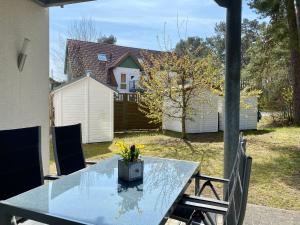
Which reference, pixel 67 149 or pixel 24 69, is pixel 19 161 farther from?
pixel 24 69

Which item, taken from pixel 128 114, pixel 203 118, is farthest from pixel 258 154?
pixel 128 114

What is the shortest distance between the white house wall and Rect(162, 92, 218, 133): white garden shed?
1.97 metres

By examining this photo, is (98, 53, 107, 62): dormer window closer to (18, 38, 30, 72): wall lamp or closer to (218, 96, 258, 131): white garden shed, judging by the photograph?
(218, 96, 258, 131): white garden shed

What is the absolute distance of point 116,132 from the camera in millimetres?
11133

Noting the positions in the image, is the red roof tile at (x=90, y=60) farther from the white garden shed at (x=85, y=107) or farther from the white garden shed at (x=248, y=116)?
the white garden shed at (x=85, y=107)

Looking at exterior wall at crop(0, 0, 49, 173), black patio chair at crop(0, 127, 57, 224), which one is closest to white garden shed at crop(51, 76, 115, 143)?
exterior wall at crop(0, 0, 49, 173)

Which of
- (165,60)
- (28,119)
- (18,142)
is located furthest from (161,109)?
(18,142)

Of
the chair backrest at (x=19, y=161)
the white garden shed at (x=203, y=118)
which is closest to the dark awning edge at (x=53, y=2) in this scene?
the chair backrest at (x=19, y=161)

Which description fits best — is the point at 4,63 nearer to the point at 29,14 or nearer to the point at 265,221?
the point at 29,14

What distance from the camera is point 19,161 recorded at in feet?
8.27

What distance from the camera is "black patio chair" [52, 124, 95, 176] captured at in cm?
301

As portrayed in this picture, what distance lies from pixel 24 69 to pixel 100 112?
16.0ft

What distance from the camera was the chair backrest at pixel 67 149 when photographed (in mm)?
3018

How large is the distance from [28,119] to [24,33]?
Answer: 121 cm
